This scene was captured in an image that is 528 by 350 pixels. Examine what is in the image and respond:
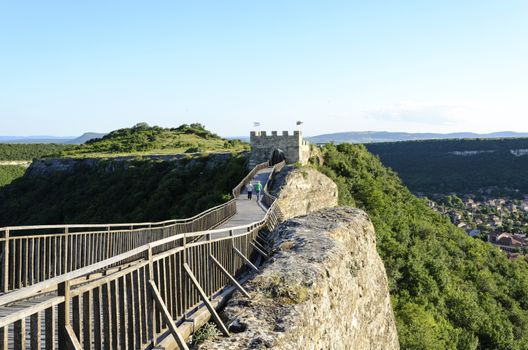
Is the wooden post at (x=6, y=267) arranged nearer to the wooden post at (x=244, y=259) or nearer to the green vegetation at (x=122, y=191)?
the wooden post at (x=244, y=259)

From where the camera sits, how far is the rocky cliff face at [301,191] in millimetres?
25688

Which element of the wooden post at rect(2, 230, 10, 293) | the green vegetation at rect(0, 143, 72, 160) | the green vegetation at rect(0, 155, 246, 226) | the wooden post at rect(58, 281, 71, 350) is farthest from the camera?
the green vegetation at rect(0, 143, 72, 160)

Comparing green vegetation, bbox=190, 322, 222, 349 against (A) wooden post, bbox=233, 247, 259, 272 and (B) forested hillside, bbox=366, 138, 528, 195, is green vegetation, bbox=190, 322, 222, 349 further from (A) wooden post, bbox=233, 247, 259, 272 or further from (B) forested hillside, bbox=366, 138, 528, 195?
(B) forested hillside, bbox=366, 138, 528, 195

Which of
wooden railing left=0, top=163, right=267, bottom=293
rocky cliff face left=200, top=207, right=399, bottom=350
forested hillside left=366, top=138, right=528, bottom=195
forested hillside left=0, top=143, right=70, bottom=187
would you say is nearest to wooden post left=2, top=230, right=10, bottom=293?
wooden railing left=0, top=163, right=267, bottom=293

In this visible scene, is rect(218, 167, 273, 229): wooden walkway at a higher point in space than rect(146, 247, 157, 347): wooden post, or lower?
lower

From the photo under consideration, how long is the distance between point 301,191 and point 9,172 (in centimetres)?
6860

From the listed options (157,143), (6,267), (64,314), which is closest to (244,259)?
(6,267)

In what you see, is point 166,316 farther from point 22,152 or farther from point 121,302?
point 22,152

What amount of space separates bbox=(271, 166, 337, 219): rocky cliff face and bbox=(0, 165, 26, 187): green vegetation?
62.4 meters

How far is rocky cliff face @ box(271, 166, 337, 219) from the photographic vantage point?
2569cm

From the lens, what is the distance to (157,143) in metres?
62.1

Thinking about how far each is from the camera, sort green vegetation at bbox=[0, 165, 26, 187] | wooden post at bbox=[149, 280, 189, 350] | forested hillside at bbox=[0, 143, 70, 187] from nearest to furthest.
Answer: wooden post at bbox=[149, 280, 189, 350], green vegetation at bbox=[0, 165, 26, 187], forested hillside at bbox=[0, 143, 70, 187]

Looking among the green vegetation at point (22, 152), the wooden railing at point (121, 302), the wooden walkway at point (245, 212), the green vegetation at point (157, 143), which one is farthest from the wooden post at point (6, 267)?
the green vegetation at point (22, 152)

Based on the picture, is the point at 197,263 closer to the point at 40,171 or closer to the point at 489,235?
the point at 40,171
